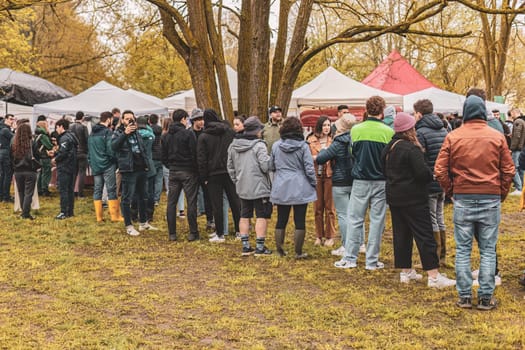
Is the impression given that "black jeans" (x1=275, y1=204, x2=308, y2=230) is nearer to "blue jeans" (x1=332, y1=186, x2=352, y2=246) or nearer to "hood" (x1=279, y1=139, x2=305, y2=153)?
"blue jeans" (x1=332, y1=186, x2=352, y2=246)

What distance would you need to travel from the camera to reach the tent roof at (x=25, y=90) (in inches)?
810

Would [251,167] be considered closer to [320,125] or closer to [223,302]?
[320,125]

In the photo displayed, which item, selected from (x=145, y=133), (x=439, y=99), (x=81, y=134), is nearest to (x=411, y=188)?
(x=145, y=133)

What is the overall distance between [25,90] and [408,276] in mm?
17494

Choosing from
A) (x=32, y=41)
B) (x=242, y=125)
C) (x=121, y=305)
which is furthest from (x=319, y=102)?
(x=32, y=41)

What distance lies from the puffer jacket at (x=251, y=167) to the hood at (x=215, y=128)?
2.16ft

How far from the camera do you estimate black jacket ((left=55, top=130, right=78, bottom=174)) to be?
36.6ft

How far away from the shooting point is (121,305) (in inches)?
234

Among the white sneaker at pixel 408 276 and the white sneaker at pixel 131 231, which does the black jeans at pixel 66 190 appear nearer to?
the white sneaker at pixel 131 231

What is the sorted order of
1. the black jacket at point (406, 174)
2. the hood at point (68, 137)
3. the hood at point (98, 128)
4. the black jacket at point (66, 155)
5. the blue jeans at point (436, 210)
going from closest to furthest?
the black jacket at point (406, 174)
the blue jeans at point (436, 210)
the hood at point (98, 128)
the black jacket at point (66, 155)
the hood at point (68, 137)

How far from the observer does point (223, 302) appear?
19.8 feet

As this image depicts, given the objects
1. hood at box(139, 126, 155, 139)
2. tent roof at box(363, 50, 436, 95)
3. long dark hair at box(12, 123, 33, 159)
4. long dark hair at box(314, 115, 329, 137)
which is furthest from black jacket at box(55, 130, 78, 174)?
tent roof at box(363, 50, 436, 95)

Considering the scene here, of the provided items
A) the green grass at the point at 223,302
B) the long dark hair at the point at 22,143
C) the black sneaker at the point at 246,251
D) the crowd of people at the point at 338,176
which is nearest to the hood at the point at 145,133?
the crowd of people at the point at 338,176

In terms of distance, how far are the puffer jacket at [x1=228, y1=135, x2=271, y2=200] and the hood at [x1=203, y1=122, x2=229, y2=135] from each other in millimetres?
657
